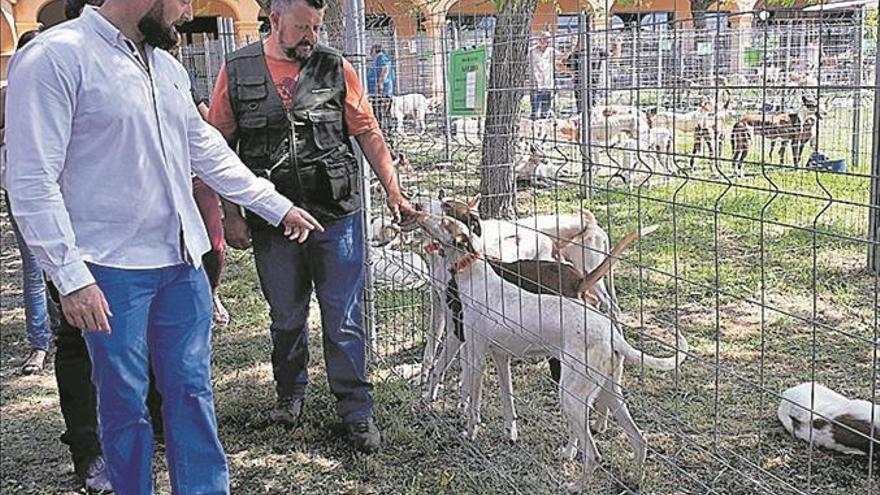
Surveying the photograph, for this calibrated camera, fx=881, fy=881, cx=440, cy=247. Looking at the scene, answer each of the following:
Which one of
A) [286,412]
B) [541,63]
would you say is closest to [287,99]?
[286,412]

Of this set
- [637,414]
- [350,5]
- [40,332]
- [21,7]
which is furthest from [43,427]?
[21,7]

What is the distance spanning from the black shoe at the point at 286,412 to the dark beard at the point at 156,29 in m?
2.07

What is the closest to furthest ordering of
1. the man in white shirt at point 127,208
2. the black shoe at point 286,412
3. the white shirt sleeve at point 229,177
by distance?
the man in white shirt at point 127,208, the white shirt sleeve at point 229,177, the black shoe at point 286,412

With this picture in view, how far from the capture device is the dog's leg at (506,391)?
3900 millimetres

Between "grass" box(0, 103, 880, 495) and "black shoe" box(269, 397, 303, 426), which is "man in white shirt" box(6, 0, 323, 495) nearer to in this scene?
"grass" box(0, 103, 880, 495)

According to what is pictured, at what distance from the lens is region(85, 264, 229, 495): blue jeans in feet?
8.42

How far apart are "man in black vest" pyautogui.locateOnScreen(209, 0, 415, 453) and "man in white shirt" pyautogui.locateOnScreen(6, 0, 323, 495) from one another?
754 millimetres

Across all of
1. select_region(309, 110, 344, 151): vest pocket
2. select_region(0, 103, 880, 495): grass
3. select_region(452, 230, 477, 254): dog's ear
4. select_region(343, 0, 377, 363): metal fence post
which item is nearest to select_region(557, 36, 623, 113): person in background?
select_region(0, 103, 880, 495): grass

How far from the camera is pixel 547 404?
4.40 meters

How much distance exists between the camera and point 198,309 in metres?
2.79

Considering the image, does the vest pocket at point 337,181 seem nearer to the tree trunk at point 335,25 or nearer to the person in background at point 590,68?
the tree trunk at point 335,25

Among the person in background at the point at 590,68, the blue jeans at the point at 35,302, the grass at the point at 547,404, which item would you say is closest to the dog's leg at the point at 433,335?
the grass at the point at 547,404

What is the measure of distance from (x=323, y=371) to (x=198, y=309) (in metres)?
2.28

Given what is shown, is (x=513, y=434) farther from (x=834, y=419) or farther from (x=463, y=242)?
(x=834, y=419)
